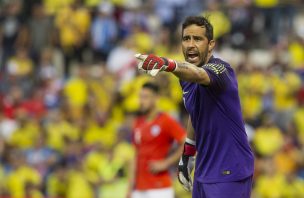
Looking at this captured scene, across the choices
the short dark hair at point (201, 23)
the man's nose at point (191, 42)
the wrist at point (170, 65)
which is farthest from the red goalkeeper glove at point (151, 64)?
the short dark hair at point (201, 23)

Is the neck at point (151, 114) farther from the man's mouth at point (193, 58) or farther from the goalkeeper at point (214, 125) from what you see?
the man's mouth at point (193, 58)

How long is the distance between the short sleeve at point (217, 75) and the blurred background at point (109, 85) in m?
6.41

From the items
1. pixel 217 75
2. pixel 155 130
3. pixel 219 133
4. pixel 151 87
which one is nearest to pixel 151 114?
pixel 155 130

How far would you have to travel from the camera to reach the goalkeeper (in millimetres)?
6348

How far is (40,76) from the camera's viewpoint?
17.4 m

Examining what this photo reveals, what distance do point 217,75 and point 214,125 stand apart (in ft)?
1.79

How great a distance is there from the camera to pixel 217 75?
609cm

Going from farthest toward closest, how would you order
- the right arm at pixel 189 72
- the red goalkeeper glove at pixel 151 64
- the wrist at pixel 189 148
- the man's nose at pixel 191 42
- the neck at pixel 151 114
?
the neck at pixel 151 114
the wrist at pixel 189 148
the man's nose at pixel 191 42
the right arm at pixel 189 72
the red goalkeeper glove at pixel 151 64

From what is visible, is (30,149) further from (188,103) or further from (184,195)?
(188,103)

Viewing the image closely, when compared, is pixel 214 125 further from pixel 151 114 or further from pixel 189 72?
pixel 151 114

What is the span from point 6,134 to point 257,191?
4855mm

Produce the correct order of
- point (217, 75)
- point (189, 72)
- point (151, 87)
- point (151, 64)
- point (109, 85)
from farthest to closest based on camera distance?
1. point (109, 85)
2. point (151, 87)
3. point (217, 75)
4. point (189, 72)
5. point (151, 64)

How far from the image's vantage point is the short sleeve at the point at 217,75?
238 inches

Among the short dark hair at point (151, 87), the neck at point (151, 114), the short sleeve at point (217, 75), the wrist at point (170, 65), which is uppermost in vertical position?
the wrist at point (170, 65)
